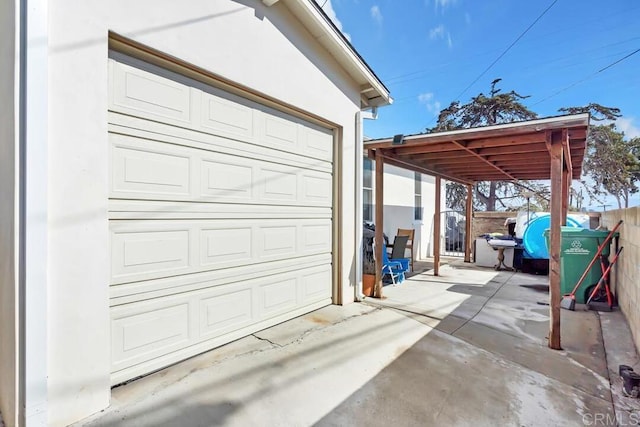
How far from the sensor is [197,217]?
2.99 metres

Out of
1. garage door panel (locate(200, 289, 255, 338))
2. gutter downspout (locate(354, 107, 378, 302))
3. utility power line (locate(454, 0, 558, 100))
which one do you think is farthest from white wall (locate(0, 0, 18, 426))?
utility power line (locate(454, 0, 558, 100))

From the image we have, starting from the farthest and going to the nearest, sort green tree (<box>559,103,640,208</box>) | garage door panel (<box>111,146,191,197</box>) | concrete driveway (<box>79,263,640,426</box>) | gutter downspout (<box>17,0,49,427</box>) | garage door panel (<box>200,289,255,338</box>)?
1. green tree (<box>559,103,640,208</box>)
2. garage door panel (<box>200,289,255,338</box>)
3. garage door panel (<box>111,146,191,197</box>)
4. concrete driveway (<box>79,263,640,426</box>)
5. gutter downspout (<box>17,0,49,427</box>)

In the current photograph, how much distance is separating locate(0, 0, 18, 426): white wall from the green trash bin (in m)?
6.37

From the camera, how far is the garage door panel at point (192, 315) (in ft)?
8.20

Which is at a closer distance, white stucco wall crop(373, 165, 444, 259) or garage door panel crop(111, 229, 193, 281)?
garage door panel crop(111, 229, 193, 281)

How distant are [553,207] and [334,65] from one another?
3.39 meters

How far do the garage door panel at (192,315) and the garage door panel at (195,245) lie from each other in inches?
9.7

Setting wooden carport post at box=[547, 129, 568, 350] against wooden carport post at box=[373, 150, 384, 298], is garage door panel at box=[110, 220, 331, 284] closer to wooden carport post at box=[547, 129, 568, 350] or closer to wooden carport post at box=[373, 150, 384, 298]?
wooden carport post at box=[373, 150, 384, 298]

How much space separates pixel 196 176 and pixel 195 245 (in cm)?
66

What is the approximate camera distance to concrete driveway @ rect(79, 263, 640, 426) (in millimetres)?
2184

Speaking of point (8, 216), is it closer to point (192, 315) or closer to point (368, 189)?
point (192, 315)

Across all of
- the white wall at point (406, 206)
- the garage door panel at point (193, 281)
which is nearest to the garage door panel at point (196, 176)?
the garage door panel at point (193, 281)

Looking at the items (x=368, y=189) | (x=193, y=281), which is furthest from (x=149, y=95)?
(x=368, y=189)

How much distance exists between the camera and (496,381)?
2.68 m
